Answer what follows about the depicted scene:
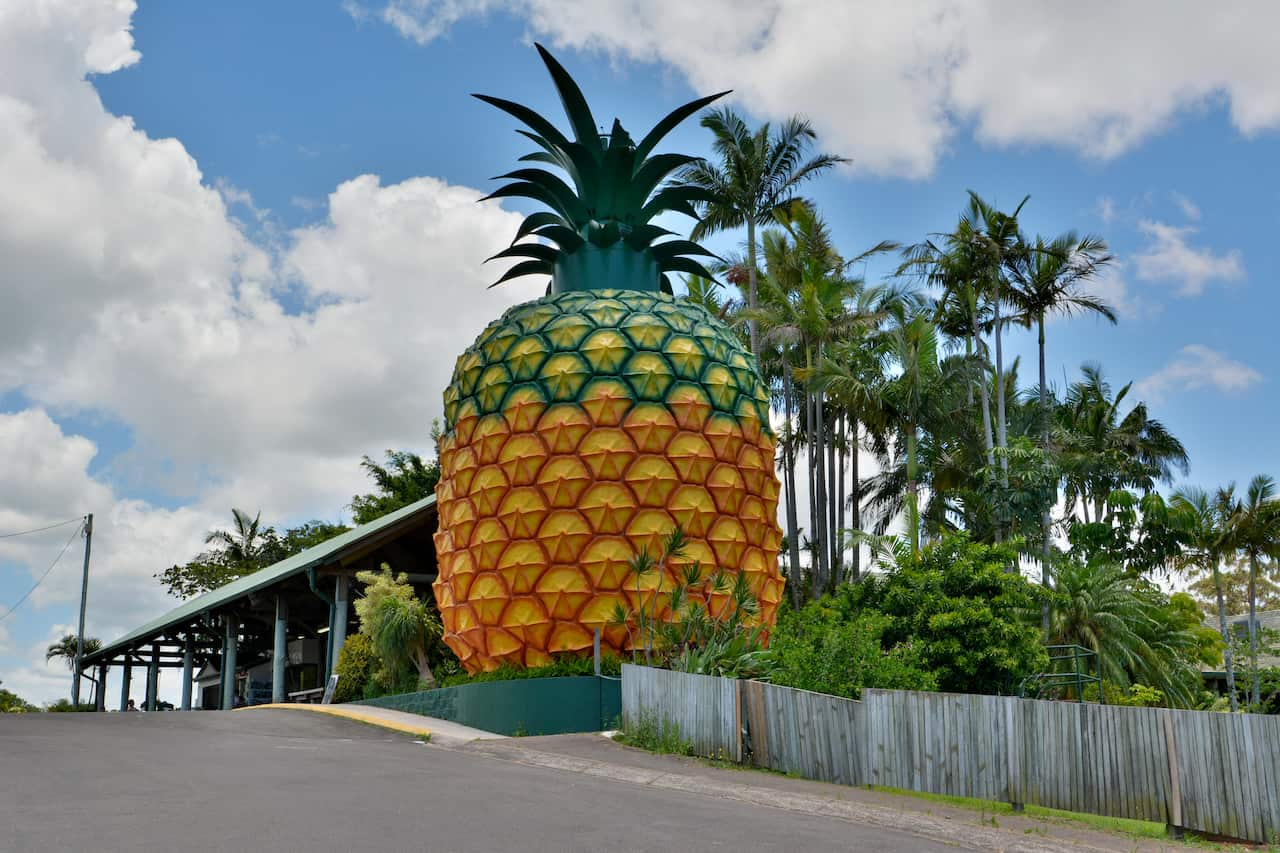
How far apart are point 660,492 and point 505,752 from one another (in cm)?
610

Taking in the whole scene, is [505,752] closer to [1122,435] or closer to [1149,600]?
[1149,600]

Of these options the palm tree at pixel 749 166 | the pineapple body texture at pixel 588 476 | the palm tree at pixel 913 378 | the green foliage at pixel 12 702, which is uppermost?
the palm tree at pixel 749 166

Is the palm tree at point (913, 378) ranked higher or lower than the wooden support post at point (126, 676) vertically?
higher

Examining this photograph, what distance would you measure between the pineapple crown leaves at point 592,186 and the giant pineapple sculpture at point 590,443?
0.04 m

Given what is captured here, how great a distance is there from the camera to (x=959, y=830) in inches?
419

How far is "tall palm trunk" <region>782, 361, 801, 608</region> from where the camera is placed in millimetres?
32938

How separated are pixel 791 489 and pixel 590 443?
17157 millimetres

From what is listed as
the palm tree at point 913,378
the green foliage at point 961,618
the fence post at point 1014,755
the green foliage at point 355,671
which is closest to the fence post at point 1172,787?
the fence post at point 1014,755

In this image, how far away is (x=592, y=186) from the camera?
73.6ft

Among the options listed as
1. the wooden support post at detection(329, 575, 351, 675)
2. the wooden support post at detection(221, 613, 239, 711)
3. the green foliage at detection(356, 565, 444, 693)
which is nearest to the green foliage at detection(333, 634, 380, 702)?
the wooden support post at detection(329, 575, 351, 675)

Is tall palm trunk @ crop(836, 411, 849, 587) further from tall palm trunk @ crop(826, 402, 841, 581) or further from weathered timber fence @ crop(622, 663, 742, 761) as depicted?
weathered timber fence @ crop(622, 663, 742, 761)

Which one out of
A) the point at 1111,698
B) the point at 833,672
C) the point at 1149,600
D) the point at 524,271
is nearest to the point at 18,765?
the point at 833,672

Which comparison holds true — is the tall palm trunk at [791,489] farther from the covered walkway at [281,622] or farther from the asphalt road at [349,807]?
the asphalt road at [349,807]

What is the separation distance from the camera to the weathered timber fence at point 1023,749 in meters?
10.9
